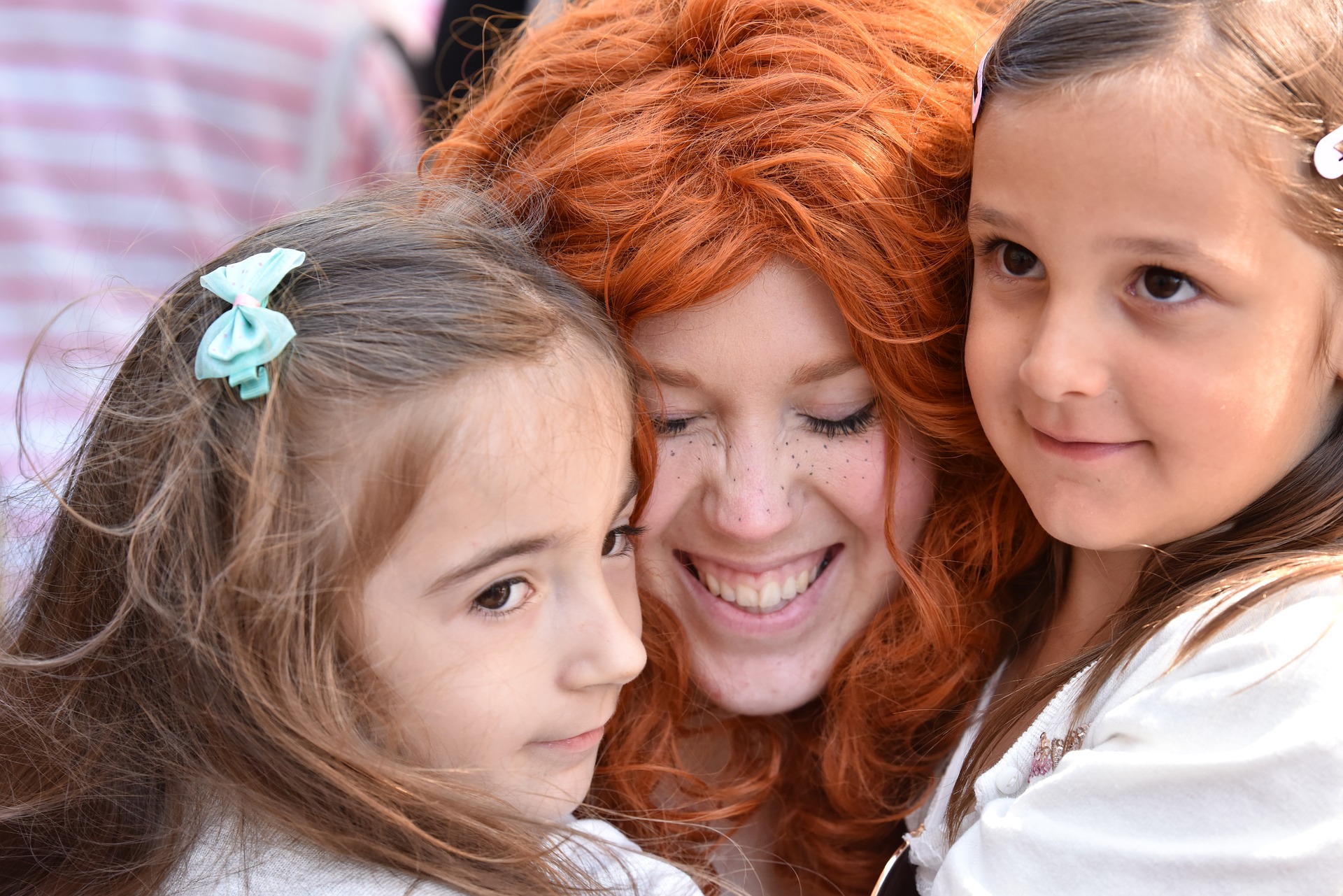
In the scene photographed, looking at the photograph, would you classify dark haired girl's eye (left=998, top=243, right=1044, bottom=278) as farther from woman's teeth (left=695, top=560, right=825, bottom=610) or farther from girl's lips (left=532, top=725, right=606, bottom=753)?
girl's lips (left=532, top=725, right=606, bottom=753)

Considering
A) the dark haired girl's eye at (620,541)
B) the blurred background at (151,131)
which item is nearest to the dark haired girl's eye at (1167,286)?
the dark haired girl's eye at (620,541)

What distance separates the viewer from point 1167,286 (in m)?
1.37

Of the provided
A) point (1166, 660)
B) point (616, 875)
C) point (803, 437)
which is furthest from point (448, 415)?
point (1166, 660)

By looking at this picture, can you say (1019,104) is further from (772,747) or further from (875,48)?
(772,747)

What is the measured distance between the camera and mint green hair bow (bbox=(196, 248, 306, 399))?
4.65 feet

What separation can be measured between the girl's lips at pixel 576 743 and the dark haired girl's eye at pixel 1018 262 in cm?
81

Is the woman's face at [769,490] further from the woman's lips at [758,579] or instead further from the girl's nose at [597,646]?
the girl's nose at [597,646]

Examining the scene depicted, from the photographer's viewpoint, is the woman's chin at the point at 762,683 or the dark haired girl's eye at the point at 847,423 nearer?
the dark haired girl's eye at the point at 847,423

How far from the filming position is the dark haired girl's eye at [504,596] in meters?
1.52

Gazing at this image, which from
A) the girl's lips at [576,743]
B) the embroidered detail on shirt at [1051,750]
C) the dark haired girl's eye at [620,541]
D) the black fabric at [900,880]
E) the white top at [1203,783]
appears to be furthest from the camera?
the black fabric at [900,880]

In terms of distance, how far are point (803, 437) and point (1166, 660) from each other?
1.90ft

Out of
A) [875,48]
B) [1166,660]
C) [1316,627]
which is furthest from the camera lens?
[875,48]

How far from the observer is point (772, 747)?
2014 millimetres

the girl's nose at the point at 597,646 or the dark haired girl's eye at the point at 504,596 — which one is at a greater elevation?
the dark haired girl's eye at the point at 504,596
